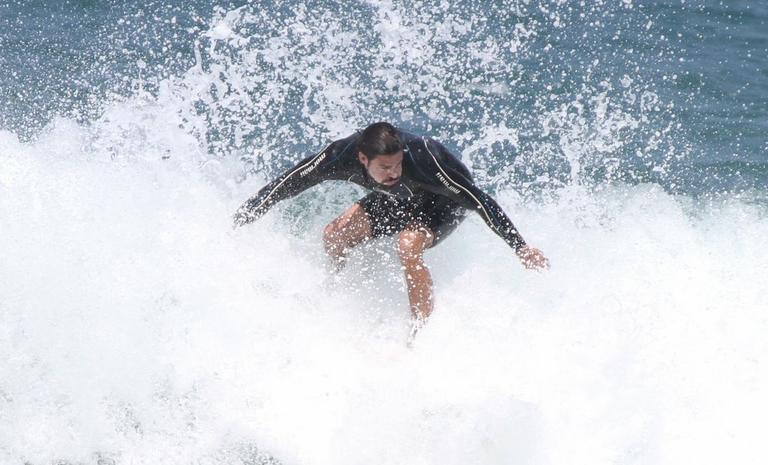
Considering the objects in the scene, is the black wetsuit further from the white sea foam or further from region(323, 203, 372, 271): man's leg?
the white sea foam

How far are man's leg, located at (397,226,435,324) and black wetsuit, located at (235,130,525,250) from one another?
0.42 ft

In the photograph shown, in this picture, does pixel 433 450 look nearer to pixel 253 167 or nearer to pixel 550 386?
pixel 550 386

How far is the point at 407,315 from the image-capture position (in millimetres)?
6512

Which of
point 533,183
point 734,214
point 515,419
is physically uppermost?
point 734,214

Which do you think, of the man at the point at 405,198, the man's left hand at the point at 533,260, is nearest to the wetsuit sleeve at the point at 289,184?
the man at the point at 405,198

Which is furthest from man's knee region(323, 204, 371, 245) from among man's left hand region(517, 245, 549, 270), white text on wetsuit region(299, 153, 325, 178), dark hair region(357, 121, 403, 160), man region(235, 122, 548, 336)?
man's left hand region(517, 245, 549, 270)

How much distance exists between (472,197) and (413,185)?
376 millimetres

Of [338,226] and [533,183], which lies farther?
[533,183]

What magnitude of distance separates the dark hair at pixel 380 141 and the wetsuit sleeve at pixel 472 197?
0.44 m

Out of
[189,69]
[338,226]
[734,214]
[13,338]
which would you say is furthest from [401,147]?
[189,69]

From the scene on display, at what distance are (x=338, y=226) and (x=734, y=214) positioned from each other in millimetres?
3793

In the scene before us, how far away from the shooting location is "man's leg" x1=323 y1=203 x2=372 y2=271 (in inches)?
243

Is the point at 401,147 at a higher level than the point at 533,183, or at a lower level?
lower

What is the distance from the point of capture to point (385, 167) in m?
5.27
